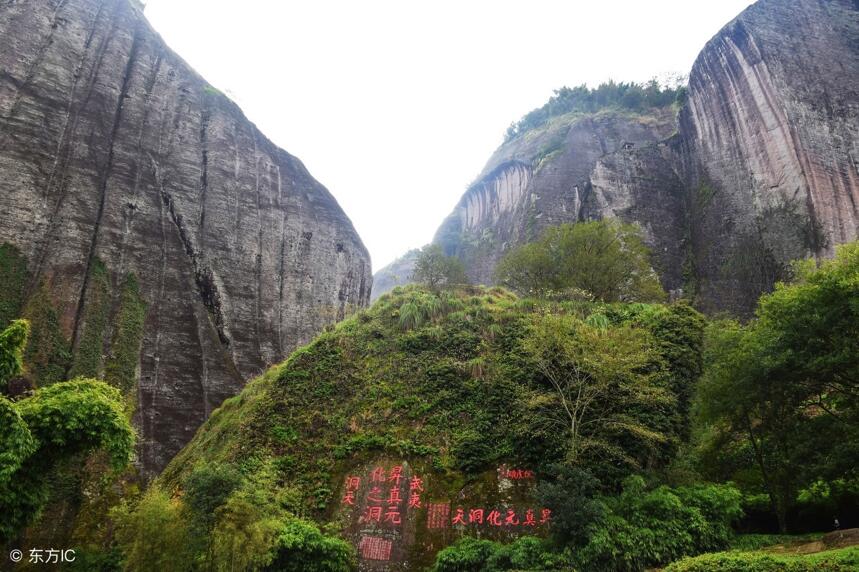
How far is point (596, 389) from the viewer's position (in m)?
12.8

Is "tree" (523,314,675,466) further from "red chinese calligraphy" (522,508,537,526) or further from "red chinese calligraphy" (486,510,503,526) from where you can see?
"red chinese calligraphy" (486,510,503,526)

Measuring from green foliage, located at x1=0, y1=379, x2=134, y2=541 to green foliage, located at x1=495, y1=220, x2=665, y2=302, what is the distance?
1658cm

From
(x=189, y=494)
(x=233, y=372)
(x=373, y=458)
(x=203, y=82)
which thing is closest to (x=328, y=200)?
(x=203, y=82)

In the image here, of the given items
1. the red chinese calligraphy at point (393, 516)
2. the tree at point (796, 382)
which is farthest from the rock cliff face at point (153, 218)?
the tree at point (796, 382)

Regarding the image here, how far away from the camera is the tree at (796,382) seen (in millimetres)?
10062

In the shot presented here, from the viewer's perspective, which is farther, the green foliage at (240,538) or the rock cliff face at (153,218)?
the rock cliff face at (153,218)

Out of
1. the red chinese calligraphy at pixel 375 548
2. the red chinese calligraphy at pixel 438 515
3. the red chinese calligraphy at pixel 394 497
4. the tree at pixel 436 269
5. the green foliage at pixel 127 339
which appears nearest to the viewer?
the red chinese calligraphy at pixel 375 548

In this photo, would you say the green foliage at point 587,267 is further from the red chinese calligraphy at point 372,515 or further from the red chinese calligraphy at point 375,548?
the red chinese calligraphy at point 375,548

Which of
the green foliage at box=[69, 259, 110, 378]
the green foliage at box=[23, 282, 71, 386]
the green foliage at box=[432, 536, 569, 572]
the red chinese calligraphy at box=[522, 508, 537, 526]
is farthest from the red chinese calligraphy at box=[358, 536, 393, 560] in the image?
the green foliage at box=[23, 282, 71, 386]

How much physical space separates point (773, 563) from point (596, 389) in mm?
5442

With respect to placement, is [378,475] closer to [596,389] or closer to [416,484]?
[416,484]

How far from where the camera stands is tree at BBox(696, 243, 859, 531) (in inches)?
396

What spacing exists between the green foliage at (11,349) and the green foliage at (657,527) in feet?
34.1

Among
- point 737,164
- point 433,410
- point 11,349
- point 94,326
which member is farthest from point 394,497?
point 737,164
